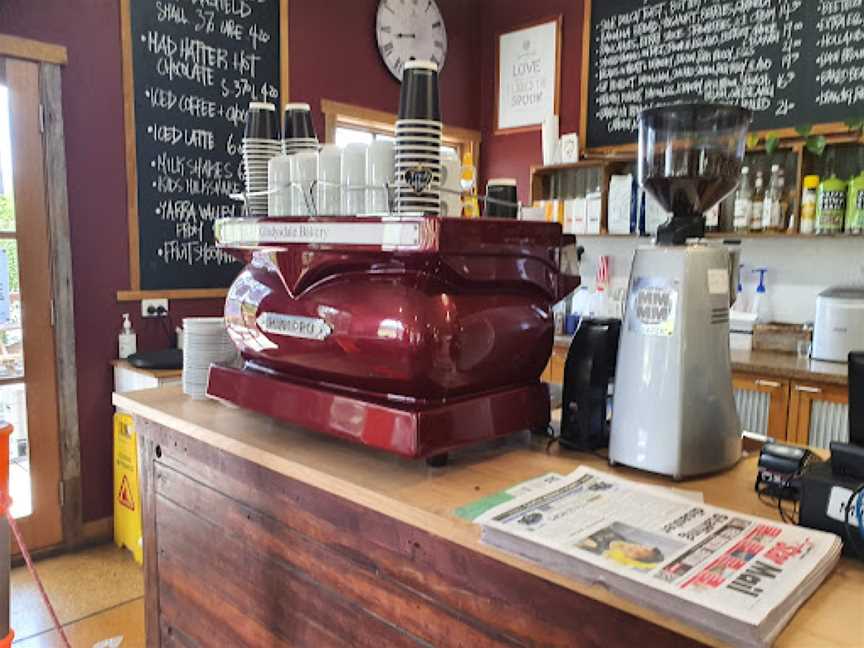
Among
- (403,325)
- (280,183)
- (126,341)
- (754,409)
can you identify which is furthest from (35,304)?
(754,409)

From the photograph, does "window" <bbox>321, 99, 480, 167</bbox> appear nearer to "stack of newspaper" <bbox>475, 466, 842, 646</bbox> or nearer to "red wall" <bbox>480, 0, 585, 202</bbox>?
"red wall" <bbox>480, 0, 585, 202</bbox>

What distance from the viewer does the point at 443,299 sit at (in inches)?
39.9

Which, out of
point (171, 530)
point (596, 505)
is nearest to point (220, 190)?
point (171, 530)

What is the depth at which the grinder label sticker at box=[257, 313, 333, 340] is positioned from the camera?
1126mm

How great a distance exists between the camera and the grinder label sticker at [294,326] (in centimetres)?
113

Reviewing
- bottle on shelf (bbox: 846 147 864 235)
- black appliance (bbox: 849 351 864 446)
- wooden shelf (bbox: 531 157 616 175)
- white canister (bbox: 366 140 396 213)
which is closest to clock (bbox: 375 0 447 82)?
wooden shelf (bbox: 531 157 616 175)

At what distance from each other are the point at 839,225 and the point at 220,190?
110 inches

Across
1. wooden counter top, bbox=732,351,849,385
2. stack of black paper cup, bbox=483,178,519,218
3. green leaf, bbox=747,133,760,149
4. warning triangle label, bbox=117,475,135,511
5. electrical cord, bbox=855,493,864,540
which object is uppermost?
green leaf, bbox=747,133,760,149

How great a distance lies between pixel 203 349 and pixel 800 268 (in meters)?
2.89

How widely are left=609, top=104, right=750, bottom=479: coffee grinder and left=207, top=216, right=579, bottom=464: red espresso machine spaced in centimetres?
18

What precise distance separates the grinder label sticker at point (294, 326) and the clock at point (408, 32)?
9.83 feet

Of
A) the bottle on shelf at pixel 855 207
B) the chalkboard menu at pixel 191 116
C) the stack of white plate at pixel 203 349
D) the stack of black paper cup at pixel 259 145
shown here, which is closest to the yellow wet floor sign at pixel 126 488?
the chalkboard menu at pixel 191 116

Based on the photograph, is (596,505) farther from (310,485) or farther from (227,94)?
(227,94)

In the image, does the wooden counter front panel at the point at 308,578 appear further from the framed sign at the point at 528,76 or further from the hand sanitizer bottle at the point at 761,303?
the framed sign at the point at 528,76
